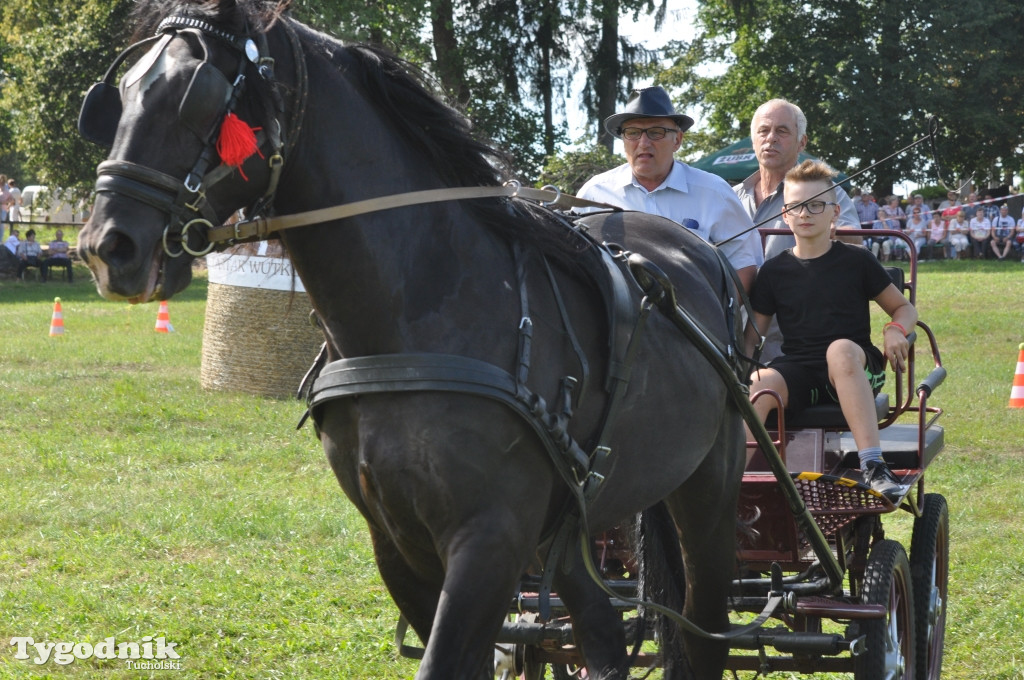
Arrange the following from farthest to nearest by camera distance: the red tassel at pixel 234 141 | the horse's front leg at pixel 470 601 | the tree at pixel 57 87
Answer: the tree at pixel 57 87
the horse's front leg at pixel 470 601
the red tassel at pixel 234 141

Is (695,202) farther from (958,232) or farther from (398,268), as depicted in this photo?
(958,232)

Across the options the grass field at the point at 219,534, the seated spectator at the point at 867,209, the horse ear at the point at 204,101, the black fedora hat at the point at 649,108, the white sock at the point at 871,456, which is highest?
the seated spectator at the point at 867,209

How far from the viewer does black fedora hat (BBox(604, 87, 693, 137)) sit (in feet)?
13.8

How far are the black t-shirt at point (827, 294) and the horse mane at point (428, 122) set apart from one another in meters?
1.75

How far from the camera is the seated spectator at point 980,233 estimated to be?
2409cm

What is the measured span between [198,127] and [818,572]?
8.71 feet

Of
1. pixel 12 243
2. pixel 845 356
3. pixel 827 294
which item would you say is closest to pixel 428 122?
pixel 845 356

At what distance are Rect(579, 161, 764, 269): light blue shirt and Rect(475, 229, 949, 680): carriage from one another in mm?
601

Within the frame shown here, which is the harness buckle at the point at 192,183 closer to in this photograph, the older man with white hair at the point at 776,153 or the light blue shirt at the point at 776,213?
the light blue shirt at the point at 776,213

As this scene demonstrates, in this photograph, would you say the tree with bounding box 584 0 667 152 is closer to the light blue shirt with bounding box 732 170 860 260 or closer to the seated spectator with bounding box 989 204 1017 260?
Answer: the seated spectator with bounding box 989 204 1017 260

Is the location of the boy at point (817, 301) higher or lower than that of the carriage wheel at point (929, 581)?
higher

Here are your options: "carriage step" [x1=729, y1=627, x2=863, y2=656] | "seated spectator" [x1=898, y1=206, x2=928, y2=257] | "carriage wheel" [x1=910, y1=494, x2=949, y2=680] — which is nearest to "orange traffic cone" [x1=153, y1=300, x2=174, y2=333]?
"carriage wheel" [x1=910, y1=494, x2=949, y2=680]

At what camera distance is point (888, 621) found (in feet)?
11.9

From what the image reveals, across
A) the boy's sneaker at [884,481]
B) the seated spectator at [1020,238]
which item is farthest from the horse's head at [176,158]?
the seated spectator at [1020,238]
